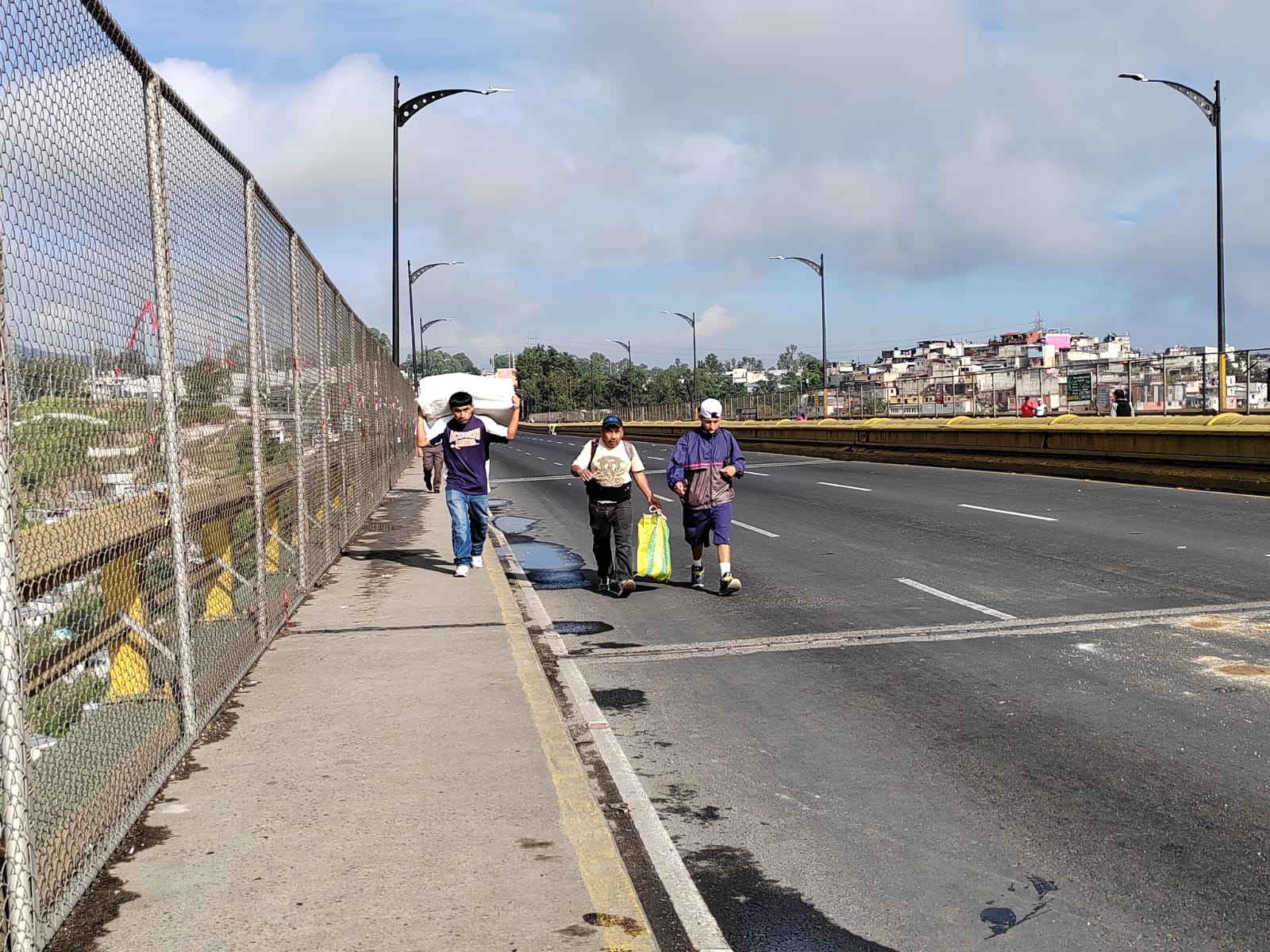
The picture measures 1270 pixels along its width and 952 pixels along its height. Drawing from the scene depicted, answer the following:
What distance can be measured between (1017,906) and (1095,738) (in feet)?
7.32

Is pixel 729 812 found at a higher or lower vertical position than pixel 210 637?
lower

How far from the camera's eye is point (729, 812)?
5402 millimetres

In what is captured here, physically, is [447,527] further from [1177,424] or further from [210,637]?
[1177,424]

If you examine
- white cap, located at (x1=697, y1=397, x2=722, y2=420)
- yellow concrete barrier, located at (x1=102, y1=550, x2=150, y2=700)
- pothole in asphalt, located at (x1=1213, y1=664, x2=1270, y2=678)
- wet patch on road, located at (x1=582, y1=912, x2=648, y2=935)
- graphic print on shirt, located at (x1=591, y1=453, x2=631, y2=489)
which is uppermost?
white cap, located at (x1=697, y1=397, x2=722, y2=420)

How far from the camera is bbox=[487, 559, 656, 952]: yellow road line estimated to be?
400 centimetres

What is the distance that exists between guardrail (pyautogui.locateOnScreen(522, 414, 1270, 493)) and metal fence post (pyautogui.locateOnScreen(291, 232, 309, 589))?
48.8ft

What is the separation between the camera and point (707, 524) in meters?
11.8

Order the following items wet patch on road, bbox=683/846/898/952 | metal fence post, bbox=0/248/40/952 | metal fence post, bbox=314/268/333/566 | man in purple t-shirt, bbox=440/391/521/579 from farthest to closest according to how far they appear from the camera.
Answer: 1. man in purple t-shirt, bbox=440/391/521/579
2. metal fence post, bbox=314/268/333/566
3. wet patch on road, bbox=683/846/898/952
4. metal fence post, bbox=0/248/40/952

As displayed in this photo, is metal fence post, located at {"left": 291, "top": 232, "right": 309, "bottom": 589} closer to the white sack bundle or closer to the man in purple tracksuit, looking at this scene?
the man in purple tracksuit

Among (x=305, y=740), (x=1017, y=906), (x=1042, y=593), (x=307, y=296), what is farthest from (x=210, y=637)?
(x=1042, y=593)

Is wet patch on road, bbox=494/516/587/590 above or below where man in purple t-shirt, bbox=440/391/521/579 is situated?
below

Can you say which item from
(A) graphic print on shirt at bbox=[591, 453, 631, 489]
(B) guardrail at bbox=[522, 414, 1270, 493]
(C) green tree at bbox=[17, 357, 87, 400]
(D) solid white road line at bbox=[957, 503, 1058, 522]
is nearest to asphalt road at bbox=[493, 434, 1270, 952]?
(A) graphic print on shirt at bbox=[591, 453, 631, 489]

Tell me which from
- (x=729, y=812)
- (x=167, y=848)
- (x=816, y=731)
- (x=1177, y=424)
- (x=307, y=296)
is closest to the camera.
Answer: (x=167, y=848)

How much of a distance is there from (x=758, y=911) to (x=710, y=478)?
24.8 ft
